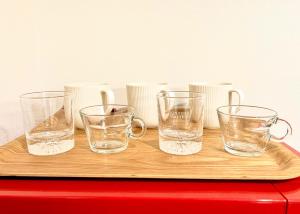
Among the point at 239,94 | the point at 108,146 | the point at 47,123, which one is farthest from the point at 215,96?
the point at 47,123

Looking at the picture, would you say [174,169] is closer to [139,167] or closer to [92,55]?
[139,167]

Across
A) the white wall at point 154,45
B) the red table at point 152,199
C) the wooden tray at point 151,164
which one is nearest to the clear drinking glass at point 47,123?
the wooden tray at point 151,164

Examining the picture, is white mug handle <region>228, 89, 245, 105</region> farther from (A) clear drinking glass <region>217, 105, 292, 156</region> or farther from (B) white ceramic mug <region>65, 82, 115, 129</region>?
(B) white ceramic mug <region>65, 82, 115, 129</region>

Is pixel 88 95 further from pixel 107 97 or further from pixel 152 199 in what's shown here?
pixel 152 199

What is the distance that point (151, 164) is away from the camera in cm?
43

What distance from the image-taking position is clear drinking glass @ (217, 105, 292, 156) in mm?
471

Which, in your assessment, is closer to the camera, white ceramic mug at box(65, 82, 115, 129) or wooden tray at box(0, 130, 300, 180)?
wooden tray at box(0, 130, 300, 180)

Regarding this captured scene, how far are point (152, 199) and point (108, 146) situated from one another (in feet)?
0.62

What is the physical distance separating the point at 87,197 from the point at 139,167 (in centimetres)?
10

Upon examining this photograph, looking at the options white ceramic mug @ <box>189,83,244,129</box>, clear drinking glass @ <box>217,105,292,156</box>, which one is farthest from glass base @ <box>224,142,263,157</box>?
white ceramic mug @ <box>189,83,244,129</box>

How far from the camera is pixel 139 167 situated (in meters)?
0.42

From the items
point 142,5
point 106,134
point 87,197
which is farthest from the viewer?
point 142,5

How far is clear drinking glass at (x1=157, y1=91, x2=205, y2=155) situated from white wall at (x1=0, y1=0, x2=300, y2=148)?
27cm

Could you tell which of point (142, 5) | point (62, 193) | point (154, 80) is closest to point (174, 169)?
point (62, 193)
